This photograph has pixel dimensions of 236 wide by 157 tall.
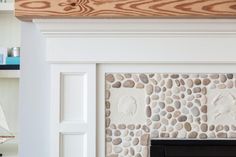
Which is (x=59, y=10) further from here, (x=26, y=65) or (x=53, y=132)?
(x=53, y=132)

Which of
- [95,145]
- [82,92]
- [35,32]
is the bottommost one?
[95,145]

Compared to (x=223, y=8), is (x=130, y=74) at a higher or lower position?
lower

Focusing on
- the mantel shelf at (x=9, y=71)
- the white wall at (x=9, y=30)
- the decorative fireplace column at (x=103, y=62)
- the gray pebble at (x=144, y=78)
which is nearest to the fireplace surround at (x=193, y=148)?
the decorative fireplace column at (x=103, y=62)

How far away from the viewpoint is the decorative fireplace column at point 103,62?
1.36 meters

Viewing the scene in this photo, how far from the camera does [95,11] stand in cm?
131

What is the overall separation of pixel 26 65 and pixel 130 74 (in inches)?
15.9

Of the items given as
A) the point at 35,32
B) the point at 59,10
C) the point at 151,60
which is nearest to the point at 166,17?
the point at 151,60

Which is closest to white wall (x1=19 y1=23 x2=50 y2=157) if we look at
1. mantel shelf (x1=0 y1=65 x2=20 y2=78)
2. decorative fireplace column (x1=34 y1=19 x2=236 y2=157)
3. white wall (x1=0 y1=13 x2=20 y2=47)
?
decorative fireplace column (x1=34 y1=19 x2=236 y2=157)

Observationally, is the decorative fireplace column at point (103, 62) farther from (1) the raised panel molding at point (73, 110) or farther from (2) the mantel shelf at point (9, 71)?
(2) the mantel shelf at point (9, 71)

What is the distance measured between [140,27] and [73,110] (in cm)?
40

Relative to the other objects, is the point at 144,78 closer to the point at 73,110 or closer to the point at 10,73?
the point at 73,110

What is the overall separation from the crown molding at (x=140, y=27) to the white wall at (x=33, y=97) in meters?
0.08

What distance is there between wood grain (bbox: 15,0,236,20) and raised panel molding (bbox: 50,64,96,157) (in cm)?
20

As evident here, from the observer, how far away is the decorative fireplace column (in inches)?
53.6
